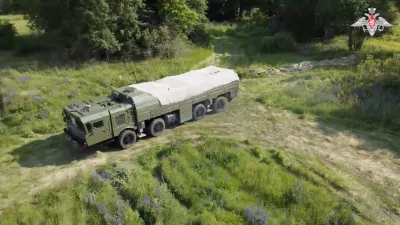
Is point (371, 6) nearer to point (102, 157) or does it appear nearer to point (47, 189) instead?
point (102, 157)

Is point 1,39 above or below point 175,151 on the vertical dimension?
above

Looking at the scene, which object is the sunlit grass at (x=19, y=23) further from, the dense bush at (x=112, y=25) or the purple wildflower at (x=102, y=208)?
the purple wildflower at (x=102, y=208)

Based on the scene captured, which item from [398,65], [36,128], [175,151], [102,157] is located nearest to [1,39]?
[36,128]

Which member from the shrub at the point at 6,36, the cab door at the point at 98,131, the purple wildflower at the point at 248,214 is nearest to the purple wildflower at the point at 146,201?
the purple wildflower at the point at 248,214

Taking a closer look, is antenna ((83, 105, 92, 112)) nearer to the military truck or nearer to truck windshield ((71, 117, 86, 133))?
the military truck

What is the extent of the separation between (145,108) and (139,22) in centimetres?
1130

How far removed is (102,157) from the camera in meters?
14.7

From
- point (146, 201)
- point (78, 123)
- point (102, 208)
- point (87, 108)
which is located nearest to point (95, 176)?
point (102, 208)

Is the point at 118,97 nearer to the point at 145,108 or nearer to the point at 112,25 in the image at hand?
the point at 145,108

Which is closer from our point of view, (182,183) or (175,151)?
(182,183)

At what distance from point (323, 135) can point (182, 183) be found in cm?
693

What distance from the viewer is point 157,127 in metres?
16.0

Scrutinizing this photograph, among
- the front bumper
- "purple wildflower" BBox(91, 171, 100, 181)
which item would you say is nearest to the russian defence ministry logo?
the front bumper

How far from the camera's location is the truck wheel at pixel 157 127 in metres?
15.7
